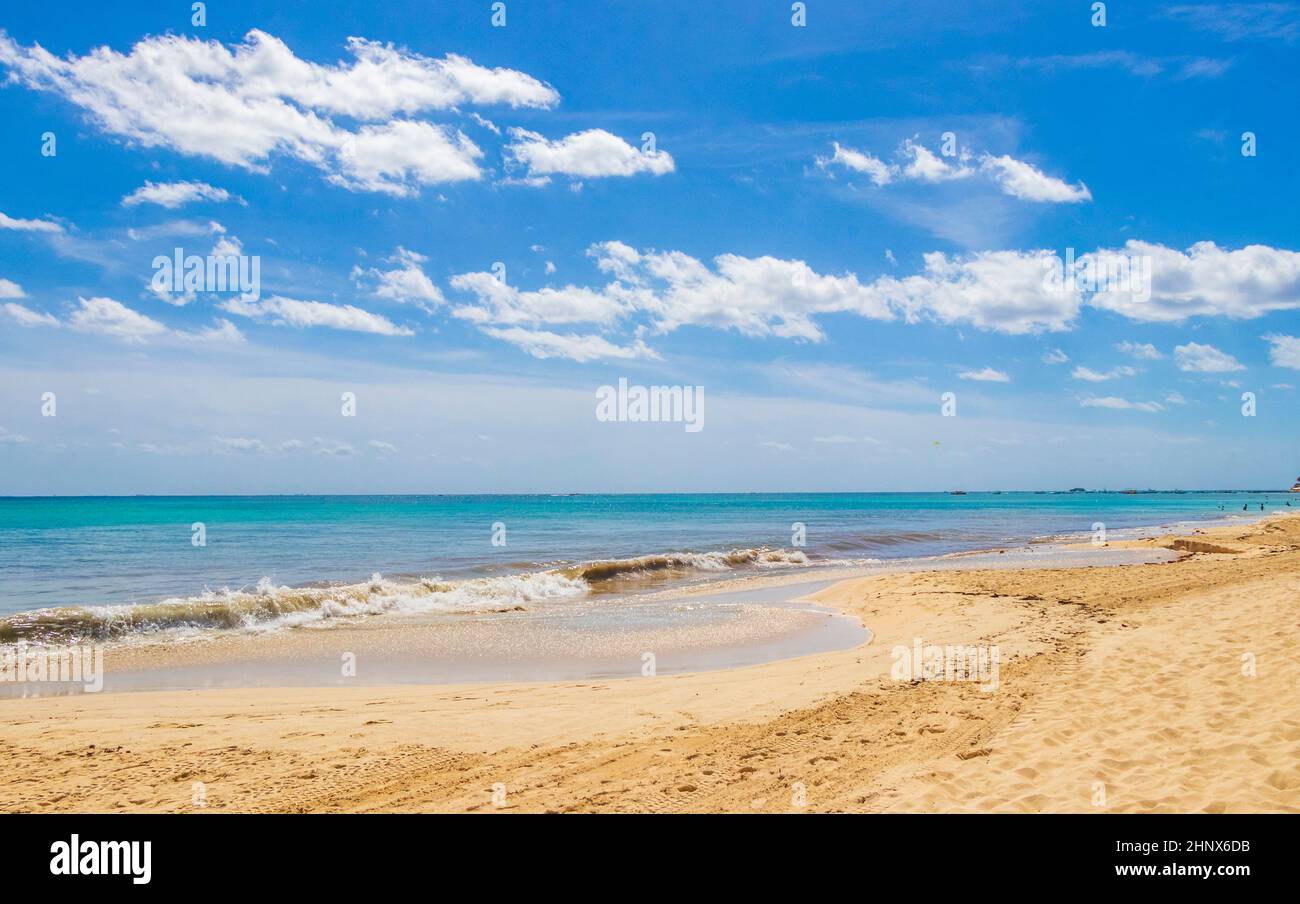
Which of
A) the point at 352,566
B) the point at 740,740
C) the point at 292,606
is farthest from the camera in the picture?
the point at 352,566

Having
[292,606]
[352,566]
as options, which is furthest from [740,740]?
[352,566]

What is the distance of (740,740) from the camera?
7.90m

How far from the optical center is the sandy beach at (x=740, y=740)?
6262 millimetres

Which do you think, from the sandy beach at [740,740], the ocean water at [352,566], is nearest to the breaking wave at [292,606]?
the ocean water at [352,566]

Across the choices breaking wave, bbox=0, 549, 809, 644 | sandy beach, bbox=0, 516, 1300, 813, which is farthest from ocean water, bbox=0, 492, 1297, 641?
sandy beach, bbox=0, 516, 1300, 813

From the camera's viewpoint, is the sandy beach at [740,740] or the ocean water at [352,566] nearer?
the sandy beach at [740,740]

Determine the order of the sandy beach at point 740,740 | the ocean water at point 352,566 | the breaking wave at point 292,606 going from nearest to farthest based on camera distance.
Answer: the sandy beach at point 740,740
the breaking wave at point 292,606
the ocean water at point 352,566

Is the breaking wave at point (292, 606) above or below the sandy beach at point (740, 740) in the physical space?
below

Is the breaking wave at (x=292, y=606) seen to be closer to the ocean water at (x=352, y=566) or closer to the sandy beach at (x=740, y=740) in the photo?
the ocean water at (x=352, y=566)

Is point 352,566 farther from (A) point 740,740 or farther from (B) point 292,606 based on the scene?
(A) point 740,740
